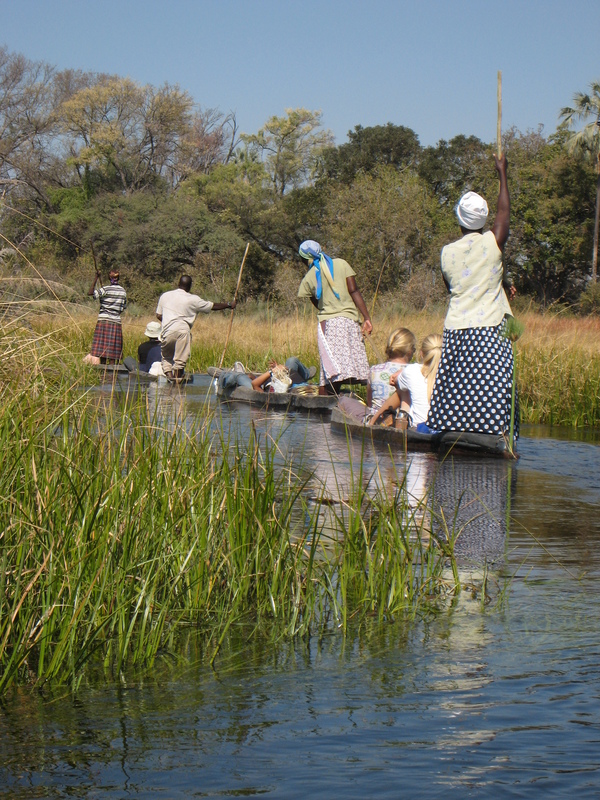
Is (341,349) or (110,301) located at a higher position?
(110,301)

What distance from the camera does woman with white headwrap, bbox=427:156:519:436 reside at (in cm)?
838

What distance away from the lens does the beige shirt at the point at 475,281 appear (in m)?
8.34

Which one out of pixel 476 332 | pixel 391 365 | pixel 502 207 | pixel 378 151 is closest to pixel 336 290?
pixel 391 365

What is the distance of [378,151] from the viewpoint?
6169 cm

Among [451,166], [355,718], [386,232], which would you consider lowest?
[355,718]

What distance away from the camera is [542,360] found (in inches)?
517

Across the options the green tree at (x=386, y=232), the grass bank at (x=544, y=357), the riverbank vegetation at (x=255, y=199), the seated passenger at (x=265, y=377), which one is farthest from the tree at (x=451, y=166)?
the seated passenger at (x=265, y=377)

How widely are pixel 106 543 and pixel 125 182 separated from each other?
5821 centimetres

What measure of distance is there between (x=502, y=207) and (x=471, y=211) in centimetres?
47

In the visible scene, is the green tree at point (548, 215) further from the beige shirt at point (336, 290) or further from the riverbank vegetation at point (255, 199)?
the beige shirt at point (336, 290)

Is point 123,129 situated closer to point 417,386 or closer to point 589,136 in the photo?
point 589,136

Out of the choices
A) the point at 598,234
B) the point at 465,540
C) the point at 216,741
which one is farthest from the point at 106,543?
the point at 598,234

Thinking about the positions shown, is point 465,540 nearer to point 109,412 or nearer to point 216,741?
point 109,412

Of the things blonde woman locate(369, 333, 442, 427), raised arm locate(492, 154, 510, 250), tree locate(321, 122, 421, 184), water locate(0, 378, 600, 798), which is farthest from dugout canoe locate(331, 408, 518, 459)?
tree locate(321, 122, 421, 184)
